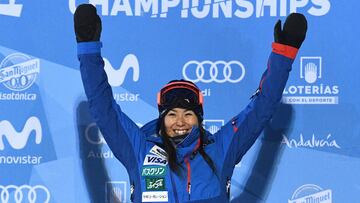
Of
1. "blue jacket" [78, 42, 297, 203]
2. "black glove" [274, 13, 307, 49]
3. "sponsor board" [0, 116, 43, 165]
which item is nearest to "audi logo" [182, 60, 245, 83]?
"blue jacket" [78, 42, 297, 203]

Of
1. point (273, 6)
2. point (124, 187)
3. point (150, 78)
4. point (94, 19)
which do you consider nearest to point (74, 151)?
point (124, 187)

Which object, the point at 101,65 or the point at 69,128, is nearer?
the point at 101,65

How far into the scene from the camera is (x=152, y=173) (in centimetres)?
199

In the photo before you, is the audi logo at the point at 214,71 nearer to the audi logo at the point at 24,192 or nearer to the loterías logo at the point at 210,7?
the loterías logo at the point at 210,7

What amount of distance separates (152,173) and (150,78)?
25.1 inches

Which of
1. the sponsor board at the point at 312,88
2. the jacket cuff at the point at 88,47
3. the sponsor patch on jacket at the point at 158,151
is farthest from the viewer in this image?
the sponsor board at the point at 312,88

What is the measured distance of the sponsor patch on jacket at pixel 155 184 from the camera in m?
1.97

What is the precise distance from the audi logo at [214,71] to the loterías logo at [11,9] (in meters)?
0.76

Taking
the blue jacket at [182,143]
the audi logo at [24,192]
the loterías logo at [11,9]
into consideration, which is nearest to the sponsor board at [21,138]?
the audi logo at [24,192]

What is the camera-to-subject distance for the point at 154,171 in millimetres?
1988

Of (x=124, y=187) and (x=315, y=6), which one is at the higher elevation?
(x=315, y=6)

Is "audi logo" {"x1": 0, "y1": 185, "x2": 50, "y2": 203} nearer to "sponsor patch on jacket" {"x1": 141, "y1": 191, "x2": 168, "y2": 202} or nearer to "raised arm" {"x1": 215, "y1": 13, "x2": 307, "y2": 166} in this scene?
"sponsor patch on jacket" {"x1": 141, "y1": 191, "x2": 168, "y2": 202}

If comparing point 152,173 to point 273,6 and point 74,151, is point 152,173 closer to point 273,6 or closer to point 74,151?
point 74,151

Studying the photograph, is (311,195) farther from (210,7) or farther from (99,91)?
(99,91)
